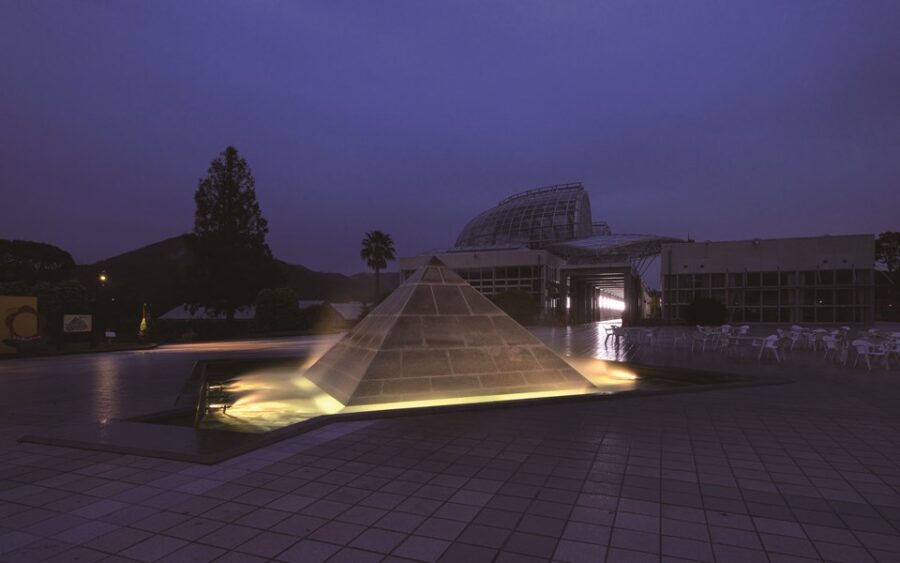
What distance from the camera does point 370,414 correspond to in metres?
6.93

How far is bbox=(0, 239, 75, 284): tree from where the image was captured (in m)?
56.0

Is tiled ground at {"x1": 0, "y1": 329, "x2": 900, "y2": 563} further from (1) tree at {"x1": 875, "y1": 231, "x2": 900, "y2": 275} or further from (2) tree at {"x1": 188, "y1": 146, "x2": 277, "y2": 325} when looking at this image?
(1) tree at {"x1": 875, "y1": 231, "x2": 900, "y2": 275}

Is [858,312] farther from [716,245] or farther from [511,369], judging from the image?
[511,369]

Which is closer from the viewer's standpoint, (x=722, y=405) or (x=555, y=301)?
(x=722, y=405)

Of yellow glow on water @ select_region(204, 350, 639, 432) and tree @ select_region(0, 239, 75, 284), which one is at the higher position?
tree @ select_region(0, 239, 75, 284)

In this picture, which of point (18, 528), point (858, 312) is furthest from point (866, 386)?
point (858, 312)

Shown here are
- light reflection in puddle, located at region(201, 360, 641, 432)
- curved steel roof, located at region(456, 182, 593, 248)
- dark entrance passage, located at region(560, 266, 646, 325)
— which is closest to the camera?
light reflection in puddle, located at region(201, 360, 641, 432)

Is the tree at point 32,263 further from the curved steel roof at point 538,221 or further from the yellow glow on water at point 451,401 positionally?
the yellow glow on water at point 451,401

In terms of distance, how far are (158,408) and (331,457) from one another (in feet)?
14.7

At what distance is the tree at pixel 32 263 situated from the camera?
55969 millimetres

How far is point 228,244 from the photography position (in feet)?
137

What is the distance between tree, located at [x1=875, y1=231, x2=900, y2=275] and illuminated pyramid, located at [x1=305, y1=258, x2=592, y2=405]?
79568 mm

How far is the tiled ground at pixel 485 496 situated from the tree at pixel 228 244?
3722 centimetres

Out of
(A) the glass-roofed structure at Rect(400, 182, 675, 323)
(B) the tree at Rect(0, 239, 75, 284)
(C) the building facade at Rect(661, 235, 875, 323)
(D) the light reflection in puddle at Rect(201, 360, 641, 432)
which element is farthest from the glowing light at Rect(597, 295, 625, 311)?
(B) the tree at Rect(0, 239, 75, 284)
